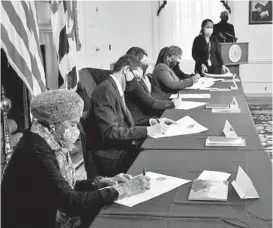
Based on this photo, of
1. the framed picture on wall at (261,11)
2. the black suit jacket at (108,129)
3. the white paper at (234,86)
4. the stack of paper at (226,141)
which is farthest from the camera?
the framed picture on wall at (261,11)

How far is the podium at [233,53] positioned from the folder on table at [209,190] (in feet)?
16.3

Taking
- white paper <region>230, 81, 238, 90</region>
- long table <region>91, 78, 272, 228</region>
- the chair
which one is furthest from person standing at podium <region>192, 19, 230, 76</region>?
the chair

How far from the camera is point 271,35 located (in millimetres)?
8703

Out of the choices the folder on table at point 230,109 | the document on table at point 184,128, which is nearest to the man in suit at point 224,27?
the folder on table at point 230,109

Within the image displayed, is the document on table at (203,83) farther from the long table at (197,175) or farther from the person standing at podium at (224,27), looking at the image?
the person standing at podium at (224,27)

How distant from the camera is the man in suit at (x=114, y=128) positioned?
303 centimetres

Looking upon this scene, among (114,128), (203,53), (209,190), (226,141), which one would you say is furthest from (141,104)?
(203,53)

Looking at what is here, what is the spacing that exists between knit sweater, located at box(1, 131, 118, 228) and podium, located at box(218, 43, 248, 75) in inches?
206

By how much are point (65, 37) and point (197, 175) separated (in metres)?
2.55

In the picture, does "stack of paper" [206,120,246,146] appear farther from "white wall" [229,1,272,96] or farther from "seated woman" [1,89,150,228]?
"white wall" [229,1,272,96]

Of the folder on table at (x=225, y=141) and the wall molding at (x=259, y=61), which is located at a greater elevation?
the folder on table at (x=225, y=141)

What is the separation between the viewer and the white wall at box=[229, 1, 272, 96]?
343 inches

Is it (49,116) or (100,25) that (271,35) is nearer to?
(100,25)

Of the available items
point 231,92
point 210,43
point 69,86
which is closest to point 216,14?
point 210,43
